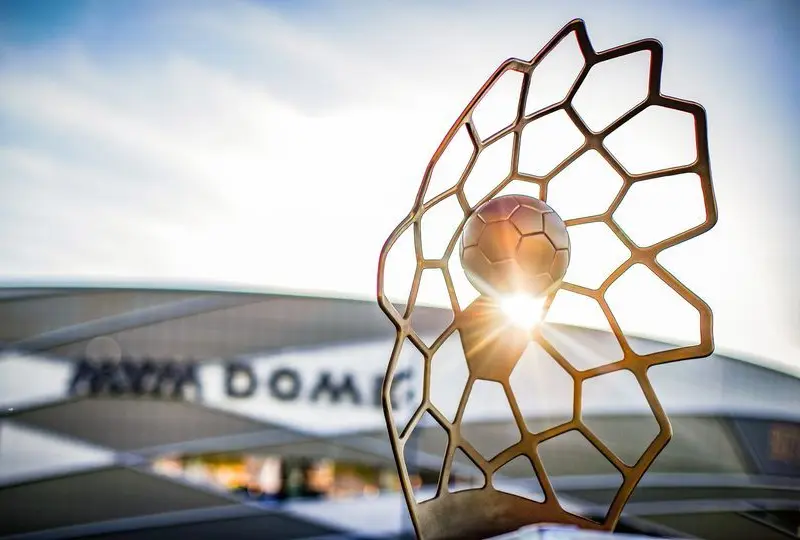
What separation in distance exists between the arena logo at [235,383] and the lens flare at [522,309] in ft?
21.1

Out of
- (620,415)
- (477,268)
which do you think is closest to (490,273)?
(477,268)

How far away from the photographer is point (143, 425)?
898cm

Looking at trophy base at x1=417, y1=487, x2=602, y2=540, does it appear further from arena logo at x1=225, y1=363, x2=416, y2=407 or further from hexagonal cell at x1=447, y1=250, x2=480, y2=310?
arena logo at x1=225, y1=363, x2=416, y2=407

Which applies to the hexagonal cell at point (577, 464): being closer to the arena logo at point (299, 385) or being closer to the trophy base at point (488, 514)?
the arena logo at point (299, 385)

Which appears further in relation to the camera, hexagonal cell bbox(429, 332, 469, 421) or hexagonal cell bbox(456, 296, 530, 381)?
hexagonal cell bbox(429, 332, 469, 421)

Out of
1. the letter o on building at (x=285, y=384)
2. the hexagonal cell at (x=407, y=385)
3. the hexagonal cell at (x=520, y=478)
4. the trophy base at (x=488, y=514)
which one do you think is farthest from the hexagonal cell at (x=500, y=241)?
the hexagonal cell at (x=520, y=478)

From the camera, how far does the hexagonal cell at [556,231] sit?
94.7 inches

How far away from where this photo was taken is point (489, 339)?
2.54m

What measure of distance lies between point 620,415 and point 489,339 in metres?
7.44

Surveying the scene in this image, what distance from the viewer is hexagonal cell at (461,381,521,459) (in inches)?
357

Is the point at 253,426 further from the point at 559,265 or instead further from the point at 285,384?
the point at 559,265

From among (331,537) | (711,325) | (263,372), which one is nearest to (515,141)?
(711,325)

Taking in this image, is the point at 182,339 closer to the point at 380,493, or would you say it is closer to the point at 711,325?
the point at 380,493

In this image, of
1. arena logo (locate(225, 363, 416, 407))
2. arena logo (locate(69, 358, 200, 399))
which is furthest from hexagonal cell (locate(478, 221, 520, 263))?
arena logo (locate(69, 358, 200, 399))
